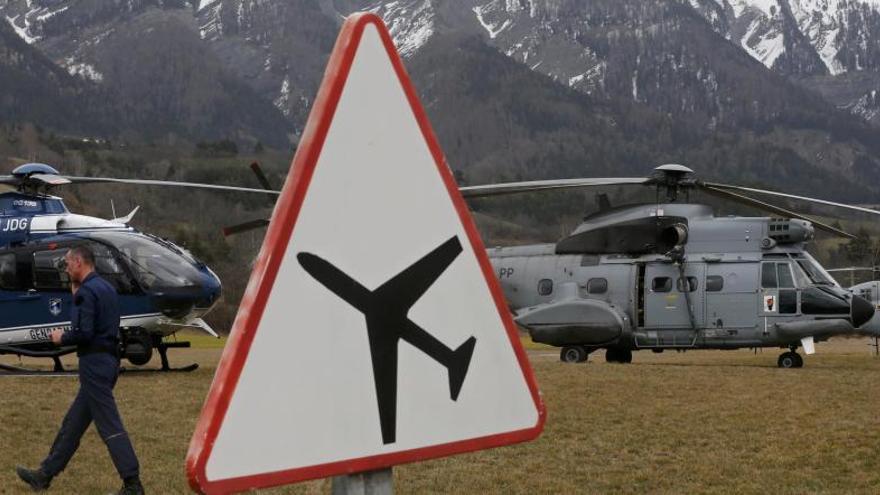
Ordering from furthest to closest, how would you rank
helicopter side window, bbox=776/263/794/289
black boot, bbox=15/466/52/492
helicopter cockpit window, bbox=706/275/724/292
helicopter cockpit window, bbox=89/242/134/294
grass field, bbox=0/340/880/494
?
helicopter cockpit window, bbox=706/275/724/292 → helicopter side window, bbox=776/263/794/289 → helicopter cockpit window, bbox=89/242/134/294 → grass field, bbox=0/340/880/494 → black boot, bbox=15/466/52/492

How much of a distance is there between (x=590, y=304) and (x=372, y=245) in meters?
21.0

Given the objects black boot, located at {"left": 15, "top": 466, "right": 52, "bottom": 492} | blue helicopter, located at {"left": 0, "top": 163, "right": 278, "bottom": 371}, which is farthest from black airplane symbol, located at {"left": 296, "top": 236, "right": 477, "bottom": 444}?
blue helicopter, located at {"left": 0, "top": 163, "right": 278, "bottom": 371}

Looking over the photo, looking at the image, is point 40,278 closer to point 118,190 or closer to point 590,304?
point 590,304

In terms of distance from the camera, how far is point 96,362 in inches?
313

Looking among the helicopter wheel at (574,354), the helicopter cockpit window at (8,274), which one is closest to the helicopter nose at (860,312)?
the helicopter wheel at (574,354)

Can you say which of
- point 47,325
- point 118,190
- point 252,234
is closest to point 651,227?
point 47,325

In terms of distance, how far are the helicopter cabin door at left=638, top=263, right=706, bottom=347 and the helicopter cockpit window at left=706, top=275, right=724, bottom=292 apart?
0.11 metres

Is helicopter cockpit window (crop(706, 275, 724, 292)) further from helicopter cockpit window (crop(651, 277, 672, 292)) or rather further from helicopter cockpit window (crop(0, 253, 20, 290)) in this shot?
helicopter cockpit window (crop(0, 253, 20, 290))

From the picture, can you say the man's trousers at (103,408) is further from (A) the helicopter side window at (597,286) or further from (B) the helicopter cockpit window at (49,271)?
(A) the helicopter side window at (597,286)

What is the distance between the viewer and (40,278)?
18.7m

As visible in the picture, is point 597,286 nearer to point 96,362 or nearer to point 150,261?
point 150,261

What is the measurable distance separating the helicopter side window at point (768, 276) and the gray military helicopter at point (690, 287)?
0.7 inches

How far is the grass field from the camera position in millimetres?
Result: 9203

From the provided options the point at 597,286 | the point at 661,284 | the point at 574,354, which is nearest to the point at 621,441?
the point at 661,284
